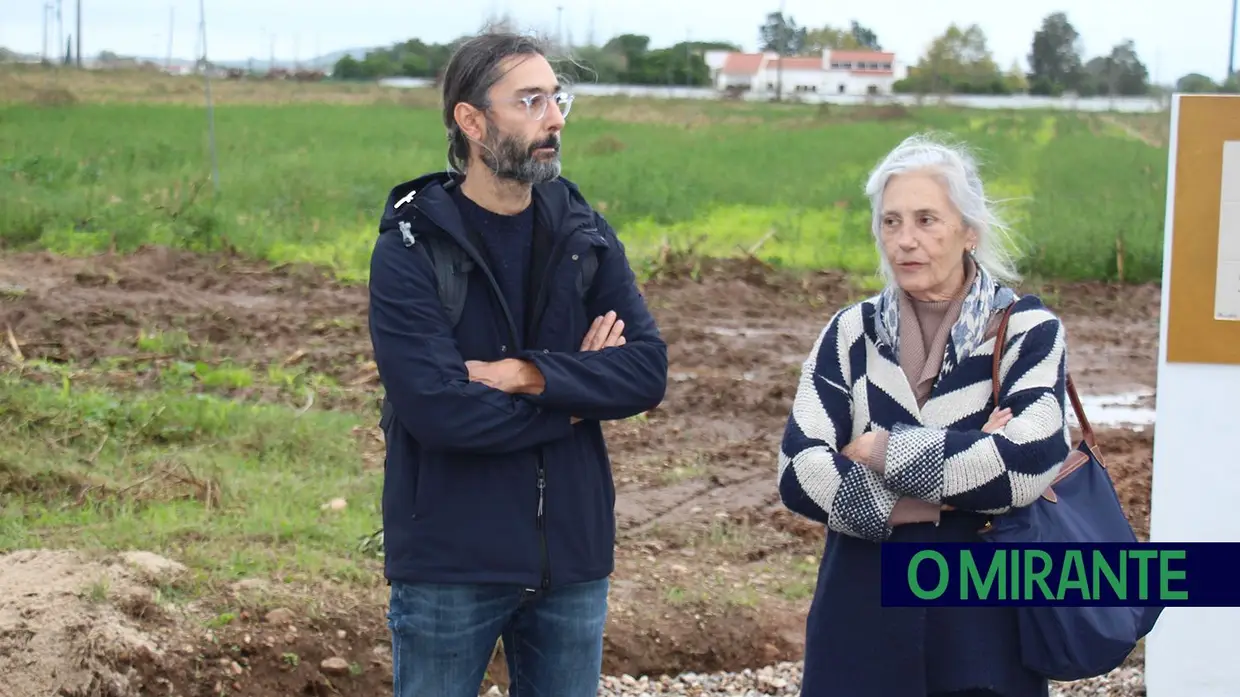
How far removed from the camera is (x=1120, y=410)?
1012cm


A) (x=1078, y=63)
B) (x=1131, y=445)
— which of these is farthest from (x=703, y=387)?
(x=1078, y=63)

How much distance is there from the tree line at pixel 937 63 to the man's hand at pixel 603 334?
29.6 metres

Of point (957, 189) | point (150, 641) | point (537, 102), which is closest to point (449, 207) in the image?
point (537, 102)

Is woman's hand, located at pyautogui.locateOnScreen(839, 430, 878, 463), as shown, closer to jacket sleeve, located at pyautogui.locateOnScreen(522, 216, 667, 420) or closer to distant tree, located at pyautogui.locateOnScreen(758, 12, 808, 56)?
jacket sleeve, located at pyautogui.locateOnScreen(522, 216, 667, 420)

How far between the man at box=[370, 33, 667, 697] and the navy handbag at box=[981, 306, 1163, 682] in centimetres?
86

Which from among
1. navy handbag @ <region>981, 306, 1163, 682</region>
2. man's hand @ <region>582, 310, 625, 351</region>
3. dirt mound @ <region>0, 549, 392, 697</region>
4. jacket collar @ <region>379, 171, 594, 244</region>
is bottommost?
dirt mound @ <region>0, 549, 392, 697</region>

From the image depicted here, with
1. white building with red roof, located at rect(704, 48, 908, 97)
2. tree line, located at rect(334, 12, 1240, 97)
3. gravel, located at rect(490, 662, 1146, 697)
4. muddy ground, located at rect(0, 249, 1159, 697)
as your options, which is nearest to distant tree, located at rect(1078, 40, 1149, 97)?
tree line, located at rect(334, 12, 1240, 97)

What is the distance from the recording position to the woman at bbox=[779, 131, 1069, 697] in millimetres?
2875

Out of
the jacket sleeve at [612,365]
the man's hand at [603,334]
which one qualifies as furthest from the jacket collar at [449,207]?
the man's hand at [603,334]

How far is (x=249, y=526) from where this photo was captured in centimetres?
616

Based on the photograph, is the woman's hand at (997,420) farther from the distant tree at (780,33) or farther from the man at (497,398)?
the distant tree at (780,33)

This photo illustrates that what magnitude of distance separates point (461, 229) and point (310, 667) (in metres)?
2.35

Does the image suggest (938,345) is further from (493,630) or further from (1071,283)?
(1071,283)

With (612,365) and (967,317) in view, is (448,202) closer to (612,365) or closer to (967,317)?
(612,365)
